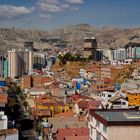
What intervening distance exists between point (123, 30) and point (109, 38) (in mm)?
7414

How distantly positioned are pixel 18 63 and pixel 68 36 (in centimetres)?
7838

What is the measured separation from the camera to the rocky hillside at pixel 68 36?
101 m

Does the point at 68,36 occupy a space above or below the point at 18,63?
above

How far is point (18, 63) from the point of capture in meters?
51.7

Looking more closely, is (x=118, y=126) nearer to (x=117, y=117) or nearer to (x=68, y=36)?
(x=117, y=117)

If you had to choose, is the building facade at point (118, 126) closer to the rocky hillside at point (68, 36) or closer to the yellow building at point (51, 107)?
the yellow building at point (51, 107)

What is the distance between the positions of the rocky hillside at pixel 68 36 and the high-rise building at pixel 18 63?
3955cm

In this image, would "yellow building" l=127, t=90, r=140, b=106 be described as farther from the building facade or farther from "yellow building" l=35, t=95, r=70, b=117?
the building facade

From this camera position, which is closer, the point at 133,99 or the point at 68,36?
the point at 133,99

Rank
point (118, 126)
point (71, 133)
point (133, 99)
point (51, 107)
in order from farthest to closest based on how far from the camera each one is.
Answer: point (51, 107)
point (133, 99)
point (71, 133)
point (118, 126)

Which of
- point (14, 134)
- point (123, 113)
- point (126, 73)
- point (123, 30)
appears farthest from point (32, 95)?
point (123, 30)

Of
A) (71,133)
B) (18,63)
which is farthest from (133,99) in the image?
(18,63)

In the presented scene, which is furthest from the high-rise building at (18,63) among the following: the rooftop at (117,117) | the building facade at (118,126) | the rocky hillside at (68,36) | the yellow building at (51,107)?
the building facade at (118,126)

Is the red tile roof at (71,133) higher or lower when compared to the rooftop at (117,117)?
lower
